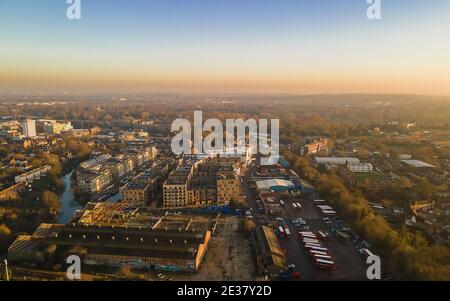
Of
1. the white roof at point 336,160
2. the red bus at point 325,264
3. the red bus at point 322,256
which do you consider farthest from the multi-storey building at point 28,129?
the red bus at point 325,264

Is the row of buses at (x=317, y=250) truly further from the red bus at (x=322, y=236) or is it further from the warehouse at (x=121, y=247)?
the warehouse at (x=121, y=247)

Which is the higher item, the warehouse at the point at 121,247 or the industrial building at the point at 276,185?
the industrial building at the point at 276,185

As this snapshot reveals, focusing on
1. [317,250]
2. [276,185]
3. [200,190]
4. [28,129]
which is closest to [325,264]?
[317,250]

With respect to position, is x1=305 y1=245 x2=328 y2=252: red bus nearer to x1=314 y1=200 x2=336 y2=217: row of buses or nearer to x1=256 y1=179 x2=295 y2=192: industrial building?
x1=314 y1=200 x2=336 y2=217: row of buses

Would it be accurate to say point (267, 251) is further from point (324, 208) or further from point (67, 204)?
point (67, 204)

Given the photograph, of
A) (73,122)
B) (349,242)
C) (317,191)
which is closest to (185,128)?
(73,122)
